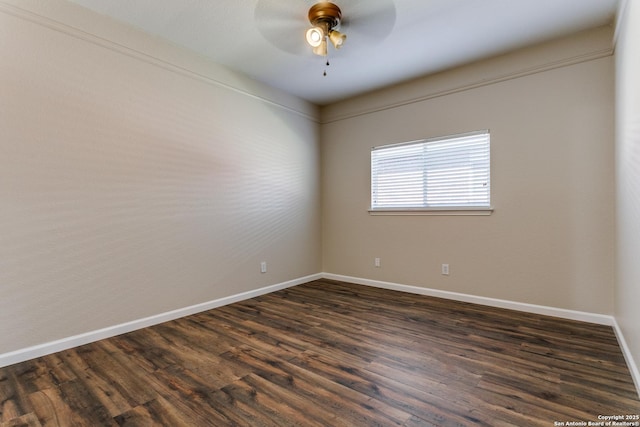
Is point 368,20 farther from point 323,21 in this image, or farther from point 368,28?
point 323,21

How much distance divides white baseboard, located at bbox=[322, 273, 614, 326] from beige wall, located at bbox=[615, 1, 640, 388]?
260mm

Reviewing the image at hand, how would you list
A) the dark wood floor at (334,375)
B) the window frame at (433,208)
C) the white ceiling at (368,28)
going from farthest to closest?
the window frame at (433,208) < the white ceiling at (368,28) < the dark wood floor at (334,375)

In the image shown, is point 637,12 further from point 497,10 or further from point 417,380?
point 417,380

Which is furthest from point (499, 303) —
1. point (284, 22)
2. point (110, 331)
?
point (110, 331)

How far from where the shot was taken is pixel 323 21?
2.38m

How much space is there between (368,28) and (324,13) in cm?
56

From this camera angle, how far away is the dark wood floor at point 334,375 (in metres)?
1.61

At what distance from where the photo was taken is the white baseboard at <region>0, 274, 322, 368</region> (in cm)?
220

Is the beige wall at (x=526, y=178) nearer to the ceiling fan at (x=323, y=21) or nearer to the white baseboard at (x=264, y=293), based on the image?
the white baseboard at (x=264, y=293)

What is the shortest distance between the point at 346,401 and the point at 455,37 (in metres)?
3.14

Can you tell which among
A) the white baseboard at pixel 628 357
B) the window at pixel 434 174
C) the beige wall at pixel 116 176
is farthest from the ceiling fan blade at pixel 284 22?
the white baseboard at pixel 628 357

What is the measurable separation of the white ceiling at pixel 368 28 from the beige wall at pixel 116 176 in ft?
1.13

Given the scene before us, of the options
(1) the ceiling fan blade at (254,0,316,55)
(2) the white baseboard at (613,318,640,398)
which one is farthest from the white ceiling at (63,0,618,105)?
(2) the white baseboard at (613,318,640,398)

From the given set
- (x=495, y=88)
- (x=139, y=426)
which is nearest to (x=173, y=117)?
(x=139, y=426)
